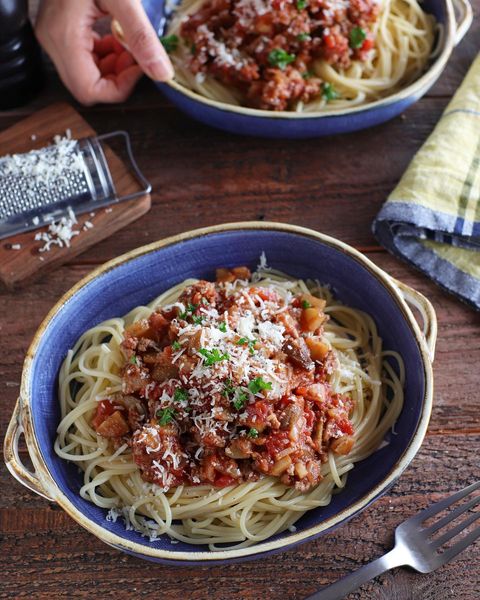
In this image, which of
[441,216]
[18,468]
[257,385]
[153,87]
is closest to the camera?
[18,468]


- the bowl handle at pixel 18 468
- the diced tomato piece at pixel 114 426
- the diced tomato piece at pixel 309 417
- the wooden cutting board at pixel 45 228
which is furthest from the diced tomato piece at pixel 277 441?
the wooden cutting board at pixel 45 228

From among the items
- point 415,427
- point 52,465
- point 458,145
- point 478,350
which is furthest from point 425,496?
point 458,145

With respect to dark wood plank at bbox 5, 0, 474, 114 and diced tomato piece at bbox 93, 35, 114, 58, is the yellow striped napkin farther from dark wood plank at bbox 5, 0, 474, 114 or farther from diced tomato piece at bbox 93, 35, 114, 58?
diced tomato piece at bbox 93, 35, 114, 58

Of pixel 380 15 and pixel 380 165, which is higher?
pixel 380 15

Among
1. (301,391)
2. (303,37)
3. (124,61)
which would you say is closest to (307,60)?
(303,37)

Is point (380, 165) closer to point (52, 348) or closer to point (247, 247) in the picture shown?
point (247, 247)

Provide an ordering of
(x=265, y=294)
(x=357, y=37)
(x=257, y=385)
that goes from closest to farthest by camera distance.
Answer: (x=257, y=385), (x=265, y=294), (x=357, y=37)

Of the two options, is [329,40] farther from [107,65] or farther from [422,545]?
[422,545]
